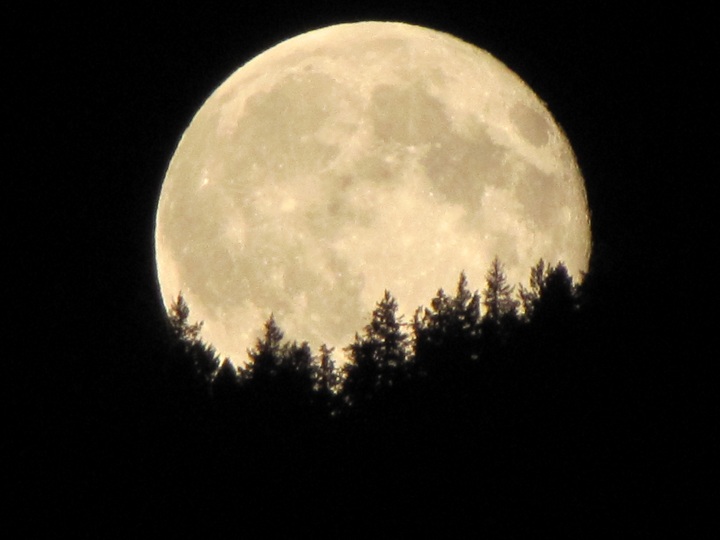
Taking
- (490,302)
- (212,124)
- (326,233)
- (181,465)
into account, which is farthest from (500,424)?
(212,124)

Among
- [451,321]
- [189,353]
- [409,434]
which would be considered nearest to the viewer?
[409,434]

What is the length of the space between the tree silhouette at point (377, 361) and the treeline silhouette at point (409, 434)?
12 mm

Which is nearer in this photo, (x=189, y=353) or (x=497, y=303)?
(x=497, y=303)

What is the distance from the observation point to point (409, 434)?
895 cm

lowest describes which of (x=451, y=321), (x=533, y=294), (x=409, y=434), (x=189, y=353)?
(x=409, y=434)

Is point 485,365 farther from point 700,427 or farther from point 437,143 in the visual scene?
point 437,143

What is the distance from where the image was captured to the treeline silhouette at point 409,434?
834cm

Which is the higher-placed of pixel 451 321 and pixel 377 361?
pixel 451 321

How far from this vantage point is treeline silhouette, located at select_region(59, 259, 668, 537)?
8344 millimetres

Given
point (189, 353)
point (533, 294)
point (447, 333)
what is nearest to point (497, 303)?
point (533, 294)

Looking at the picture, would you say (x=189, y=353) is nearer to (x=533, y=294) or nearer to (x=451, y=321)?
(x=451, y=321)

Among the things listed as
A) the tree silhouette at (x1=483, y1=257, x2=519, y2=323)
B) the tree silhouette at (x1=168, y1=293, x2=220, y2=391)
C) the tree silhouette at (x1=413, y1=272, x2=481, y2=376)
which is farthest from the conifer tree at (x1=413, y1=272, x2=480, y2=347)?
the tree silhouette at (x1=168, y1=293, x2=220, y2=391)

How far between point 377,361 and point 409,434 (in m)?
0.80

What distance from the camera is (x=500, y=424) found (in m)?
8.59
